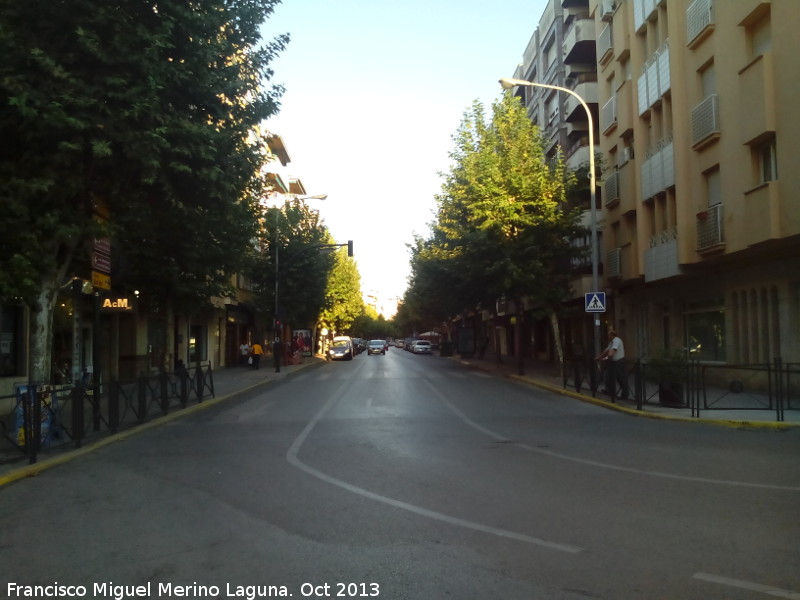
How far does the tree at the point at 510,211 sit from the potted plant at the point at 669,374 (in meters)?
10.6

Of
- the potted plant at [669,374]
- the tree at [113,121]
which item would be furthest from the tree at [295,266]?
the tree at [113,121]

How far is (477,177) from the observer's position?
91.7 feet

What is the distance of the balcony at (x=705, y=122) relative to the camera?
2030cm

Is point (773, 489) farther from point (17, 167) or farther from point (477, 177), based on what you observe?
point (477, 177)

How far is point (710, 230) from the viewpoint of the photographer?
20.3 metres

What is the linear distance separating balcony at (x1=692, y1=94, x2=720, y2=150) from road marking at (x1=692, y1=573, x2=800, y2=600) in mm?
17592

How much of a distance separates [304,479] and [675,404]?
35.4 feet

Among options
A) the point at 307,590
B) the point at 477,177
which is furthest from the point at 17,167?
the point at 477,177

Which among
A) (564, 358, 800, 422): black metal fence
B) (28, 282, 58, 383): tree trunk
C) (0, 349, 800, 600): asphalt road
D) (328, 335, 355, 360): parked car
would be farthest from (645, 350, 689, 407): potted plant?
(328, 335, 355, 360): parked car

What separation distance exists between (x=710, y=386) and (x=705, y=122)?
850cm

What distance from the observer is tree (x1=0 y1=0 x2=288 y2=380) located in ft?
35.5

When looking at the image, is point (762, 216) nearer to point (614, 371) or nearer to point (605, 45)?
point (614, 371)

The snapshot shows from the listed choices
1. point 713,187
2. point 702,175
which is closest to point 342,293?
point 702,175

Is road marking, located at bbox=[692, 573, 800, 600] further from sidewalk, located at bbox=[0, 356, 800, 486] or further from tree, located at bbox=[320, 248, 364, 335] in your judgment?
tree, located at bbox=[320, 248, 364, 335]
